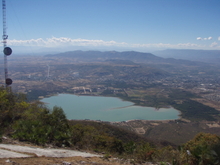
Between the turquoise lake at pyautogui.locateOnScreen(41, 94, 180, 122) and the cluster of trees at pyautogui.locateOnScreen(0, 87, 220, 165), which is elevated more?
the cluster of trees at pyautogui.locateOnScreen(0, 87, 220, 165)

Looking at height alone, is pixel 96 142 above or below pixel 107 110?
above

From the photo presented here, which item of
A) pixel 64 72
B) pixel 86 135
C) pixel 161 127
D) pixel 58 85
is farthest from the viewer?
pixel 64 72

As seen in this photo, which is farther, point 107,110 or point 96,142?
point 107,110

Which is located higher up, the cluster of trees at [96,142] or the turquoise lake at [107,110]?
the cluster of trees at [96,142]

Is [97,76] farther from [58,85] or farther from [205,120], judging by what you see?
[205,120]

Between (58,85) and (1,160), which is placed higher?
(1,160)

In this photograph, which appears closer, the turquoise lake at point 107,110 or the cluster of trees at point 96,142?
the cluster of trees at point 96,142

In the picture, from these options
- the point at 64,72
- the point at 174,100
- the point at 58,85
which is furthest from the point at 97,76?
the point at 174,100

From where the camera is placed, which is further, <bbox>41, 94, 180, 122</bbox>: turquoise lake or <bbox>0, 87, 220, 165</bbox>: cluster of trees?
<bbox>41, 94, 180, 122</bbox>: turquoise lake
